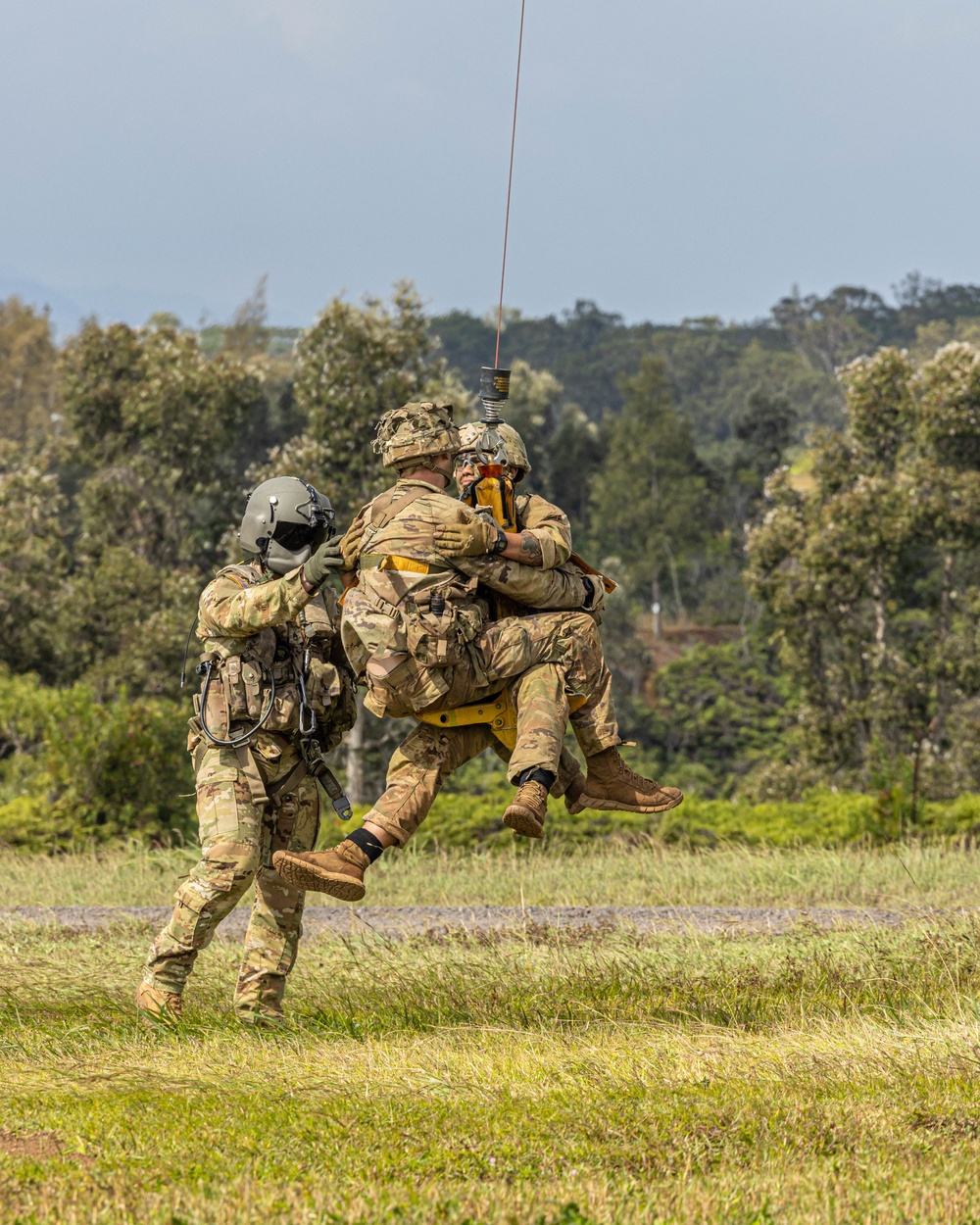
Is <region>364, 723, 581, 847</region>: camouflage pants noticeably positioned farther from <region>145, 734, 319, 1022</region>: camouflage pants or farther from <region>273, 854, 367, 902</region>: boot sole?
<region>145, 734, 319, 1022</region>: camouflage pants

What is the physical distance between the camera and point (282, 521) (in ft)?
23.3

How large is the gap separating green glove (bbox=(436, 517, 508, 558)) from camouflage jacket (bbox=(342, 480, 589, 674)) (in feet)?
0.11

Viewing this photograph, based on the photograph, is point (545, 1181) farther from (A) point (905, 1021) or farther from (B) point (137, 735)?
(B) point (137, 735)

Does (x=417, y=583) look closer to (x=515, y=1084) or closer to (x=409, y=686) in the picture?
(x=409, y=686)

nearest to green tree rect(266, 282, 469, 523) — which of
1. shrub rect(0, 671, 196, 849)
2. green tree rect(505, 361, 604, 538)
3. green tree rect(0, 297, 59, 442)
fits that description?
shrub rect(0, 671, 196, 849)

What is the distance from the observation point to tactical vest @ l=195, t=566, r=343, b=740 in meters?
6.96

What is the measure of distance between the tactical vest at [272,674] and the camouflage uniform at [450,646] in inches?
24.4

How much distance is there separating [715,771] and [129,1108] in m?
34.6

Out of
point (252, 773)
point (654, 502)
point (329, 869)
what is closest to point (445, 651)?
point (329, 869)

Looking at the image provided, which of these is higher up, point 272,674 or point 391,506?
point 391,506

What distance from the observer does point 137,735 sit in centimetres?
1600

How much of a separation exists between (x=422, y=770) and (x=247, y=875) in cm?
100

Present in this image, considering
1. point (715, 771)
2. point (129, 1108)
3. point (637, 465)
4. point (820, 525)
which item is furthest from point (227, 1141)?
point (637, 465)

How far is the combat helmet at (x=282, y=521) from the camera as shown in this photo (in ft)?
23.3
